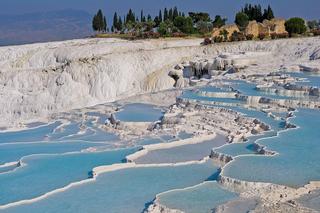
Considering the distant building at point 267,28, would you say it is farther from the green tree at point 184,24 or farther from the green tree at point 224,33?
the green tree at point 184,24

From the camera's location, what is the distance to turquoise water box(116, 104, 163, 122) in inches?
637

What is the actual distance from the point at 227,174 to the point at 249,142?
10.4 feet

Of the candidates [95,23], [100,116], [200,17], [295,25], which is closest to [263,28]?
[295,25]

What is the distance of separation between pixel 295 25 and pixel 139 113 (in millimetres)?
17431

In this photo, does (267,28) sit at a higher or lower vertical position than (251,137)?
higher

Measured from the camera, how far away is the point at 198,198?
829 cm

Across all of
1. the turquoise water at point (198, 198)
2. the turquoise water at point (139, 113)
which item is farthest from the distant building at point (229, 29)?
the turquoise water at point (198, 198)

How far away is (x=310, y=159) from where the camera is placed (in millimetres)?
9969

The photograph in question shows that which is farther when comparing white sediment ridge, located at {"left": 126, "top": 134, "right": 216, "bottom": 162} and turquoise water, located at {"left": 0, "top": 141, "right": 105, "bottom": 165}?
turquoise water, located at {"left": 0, "top": 141, "right": 105, "bottom": 165}

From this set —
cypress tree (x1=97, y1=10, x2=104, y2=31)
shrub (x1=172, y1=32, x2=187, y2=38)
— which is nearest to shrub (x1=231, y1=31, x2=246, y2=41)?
shrub (x1=172, y1=32, x2=187, y2=38)

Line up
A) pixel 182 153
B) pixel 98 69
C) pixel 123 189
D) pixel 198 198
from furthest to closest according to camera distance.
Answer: pixel 98 69 → pixel 182 153 → pixel 123 189 → pixel 198 198

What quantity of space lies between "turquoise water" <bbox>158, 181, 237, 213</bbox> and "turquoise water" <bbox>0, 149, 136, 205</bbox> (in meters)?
2.49

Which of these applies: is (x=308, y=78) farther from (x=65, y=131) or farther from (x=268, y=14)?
(x=268, y=14)

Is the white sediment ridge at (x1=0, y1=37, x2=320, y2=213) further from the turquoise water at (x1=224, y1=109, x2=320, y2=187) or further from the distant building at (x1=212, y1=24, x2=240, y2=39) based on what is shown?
the turquoise water at (x1=224, y1=109, x2=320, y2=187)
